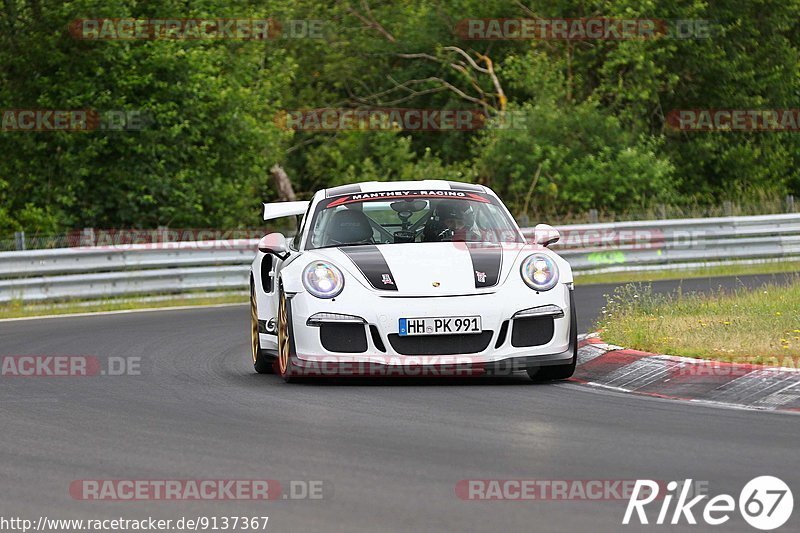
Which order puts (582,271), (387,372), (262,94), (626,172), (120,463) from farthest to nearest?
(262,94), (626,172), (582,271), (387,372), (120,463)

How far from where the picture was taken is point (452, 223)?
38.7ft

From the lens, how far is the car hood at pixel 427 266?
1045 centimetres

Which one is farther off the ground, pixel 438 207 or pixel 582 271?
pixel 438 207

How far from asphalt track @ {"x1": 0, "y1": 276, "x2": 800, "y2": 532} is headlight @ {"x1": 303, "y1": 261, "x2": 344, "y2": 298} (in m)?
0.68

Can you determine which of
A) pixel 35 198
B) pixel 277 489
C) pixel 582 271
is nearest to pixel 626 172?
pixel 582 271

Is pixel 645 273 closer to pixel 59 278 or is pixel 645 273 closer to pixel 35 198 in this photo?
pixel 59 278

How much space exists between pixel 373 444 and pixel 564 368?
311cm

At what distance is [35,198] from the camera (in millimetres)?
30688

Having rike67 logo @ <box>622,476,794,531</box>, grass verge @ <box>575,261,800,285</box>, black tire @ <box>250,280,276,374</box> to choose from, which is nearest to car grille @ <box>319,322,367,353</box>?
black tire @ <box>250,280,276,374</box>

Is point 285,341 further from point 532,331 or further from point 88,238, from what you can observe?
point 88,238

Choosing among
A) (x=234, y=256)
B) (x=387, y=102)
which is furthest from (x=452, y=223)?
(x=387, y=102)

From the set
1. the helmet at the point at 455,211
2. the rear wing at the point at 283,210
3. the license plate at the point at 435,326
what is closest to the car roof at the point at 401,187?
the helmet at the point at 455,211

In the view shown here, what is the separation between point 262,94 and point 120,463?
29.0 meters

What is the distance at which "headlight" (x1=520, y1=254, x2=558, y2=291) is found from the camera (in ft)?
34.8
